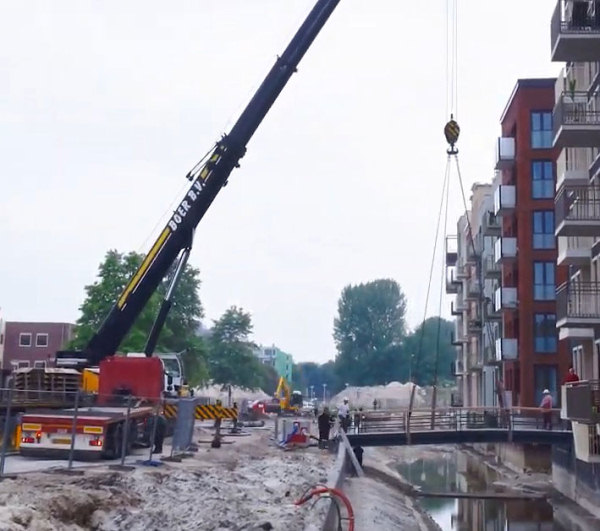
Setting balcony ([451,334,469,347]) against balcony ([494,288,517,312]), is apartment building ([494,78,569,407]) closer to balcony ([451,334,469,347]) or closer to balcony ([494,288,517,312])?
balcony ([494,288,517,312])

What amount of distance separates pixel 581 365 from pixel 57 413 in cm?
2631

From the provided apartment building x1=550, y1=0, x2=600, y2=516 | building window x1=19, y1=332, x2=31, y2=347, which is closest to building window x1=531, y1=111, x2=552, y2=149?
apartment building x1=550, y1=0, x2=600, y2=516

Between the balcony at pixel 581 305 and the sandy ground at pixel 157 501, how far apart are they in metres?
14.2

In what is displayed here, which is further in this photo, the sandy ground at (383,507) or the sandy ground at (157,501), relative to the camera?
the sandy ground at (383,507)

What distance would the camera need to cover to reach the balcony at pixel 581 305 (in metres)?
39.8

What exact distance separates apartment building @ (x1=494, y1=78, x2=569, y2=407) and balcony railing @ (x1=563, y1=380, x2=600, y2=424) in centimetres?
2980

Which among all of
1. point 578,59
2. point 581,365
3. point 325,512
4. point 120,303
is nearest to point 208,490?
point 325,512

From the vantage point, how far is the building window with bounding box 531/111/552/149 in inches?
2576

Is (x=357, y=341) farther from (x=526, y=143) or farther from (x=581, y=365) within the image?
(x=581, y=365)

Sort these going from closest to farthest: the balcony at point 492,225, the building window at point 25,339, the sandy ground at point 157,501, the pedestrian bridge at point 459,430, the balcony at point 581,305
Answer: the sandy ground at point 157,501 < the balcony at point 581,305 < the pedestrian bridge at point 459,430 < the balcony at point 492,225 < the building window at point 25,339

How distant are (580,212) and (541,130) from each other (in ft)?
85.4

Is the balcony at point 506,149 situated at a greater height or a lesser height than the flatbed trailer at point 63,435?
greater

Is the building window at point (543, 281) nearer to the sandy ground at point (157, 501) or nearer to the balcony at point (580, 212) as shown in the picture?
the balcony at point (580, 212)

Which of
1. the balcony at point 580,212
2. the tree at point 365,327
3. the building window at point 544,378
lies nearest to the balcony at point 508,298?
the building window at point 544,378
